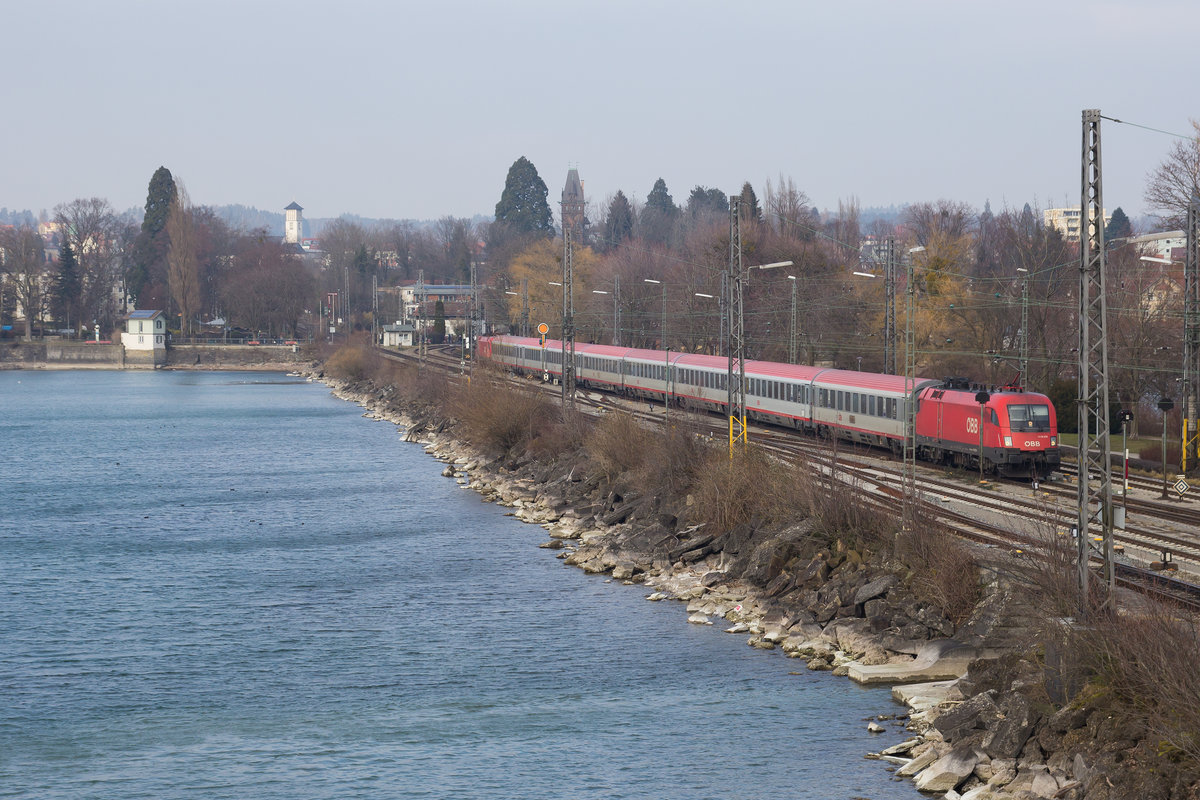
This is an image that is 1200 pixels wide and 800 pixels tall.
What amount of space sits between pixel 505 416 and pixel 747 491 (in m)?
27.0

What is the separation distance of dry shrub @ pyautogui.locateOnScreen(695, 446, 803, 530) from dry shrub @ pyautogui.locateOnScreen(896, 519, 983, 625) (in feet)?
19.7

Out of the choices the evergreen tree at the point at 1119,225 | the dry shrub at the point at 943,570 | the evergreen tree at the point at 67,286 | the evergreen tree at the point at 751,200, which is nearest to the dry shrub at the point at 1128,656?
the dry shrub at the point at 943,570

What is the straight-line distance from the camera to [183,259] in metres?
161

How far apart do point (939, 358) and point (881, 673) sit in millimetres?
49474

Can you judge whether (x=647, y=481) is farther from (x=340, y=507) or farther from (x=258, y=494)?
(x=258, y=494)

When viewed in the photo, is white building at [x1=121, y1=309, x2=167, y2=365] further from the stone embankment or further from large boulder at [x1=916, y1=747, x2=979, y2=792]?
large boulder at [x1=916, y1=747, x2=979, y2=792]

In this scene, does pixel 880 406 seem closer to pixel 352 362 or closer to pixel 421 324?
→ pixel 421 324

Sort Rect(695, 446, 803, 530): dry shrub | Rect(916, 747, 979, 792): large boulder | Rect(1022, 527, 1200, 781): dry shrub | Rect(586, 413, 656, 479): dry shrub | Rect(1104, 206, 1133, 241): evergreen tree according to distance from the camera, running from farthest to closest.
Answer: Rect(1104, 206, 1133, 241): evergreen tree, Rect(586, 413, 656, 479): dry shrub, Rect(695, 446, 803, 530): dry shrub, Rect(916, 747, 979, 792): large boulder, Rect(1022, 527, 1200, 781): dry shrub

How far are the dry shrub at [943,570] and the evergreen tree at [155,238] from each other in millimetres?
157711

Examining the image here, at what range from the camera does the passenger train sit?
135ft

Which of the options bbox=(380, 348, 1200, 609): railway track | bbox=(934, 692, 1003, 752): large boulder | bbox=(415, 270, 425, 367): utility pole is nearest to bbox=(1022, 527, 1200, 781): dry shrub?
bbox=(380, 348, 1200, 609): railway track

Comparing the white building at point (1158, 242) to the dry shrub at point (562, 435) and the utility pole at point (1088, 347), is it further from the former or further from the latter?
the dry shrub at point (562, 435)

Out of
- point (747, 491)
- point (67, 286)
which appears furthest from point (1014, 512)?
point (67, 286)

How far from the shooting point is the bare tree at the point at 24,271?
16350 cm
